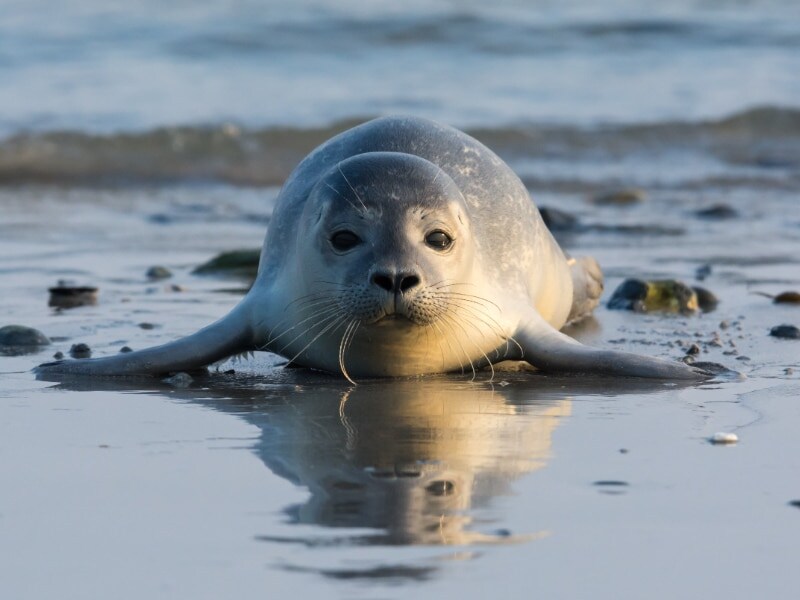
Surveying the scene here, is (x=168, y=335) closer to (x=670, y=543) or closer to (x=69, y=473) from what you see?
(x=69, y=473)

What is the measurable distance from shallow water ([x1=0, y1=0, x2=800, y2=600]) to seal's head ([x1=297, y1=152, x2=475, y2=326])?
352 millimetres

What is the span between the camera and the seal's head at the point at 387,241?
5039 mm

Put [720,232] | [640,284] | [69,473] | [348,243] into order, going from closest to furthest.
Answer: [69,473], [348,243], [640,284], [720,232]

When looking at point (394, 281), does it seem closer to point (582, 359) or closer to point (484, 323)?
point (484, 323)

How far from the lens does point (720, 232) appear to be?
1038 centimetres

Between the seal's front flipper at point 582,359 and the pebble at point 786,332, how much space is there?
1.04 meters

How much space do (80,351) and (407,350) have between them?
4.86 ft

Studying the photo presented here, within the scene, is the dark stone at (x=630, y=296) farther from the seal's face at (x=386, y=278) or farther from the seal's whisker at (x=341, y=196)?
the seal's whisker at (x=341, y=196)

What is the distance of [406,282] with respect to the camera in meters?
5.00

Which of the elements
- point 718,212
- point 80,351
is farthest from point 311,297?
point 718,212

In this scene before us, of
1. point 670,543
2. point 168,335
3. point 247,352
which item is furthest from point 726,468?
point 168,335

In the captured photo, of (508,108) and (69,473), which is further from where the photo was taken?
(508,108)

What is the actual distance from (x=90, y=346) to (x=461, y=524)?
320 cm

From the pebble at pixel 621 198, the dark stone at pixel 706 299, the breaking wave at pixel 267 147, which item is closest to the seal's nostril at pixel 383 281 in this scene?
the dark stone at pixel 706 299
